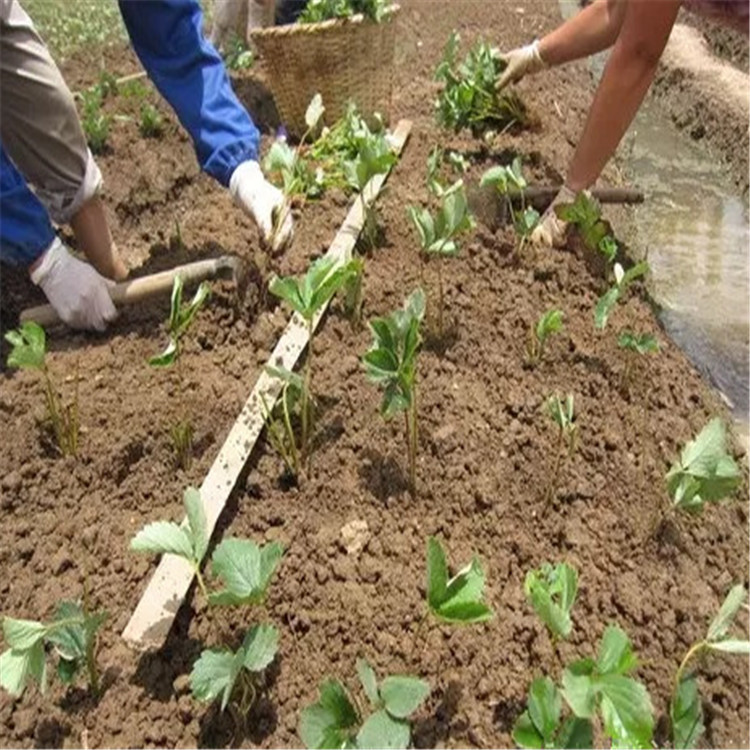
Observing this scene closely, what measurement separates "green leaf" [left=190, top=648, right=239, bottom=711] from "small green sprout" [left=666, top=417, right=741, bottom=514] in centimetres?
86

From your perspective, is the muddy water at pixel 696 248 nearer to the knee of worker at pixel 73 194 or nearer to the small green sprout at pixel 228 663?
the small green sprout at pixel 228 663

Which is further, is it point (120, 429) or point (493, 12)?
point (493, 12)

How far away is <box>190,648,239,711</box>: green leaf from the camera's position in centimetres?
128

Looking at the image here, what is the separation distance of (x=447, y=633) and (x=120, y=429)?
874 mm

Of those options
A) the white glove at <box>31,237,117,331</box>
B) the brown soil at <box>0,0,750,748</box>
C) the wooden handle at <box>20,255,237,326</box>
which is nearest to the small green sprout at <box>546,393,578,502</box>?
the brown soil at <box>0,0,750,748</box>

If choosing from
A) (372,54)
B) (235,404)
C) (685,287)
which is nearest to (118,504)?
(235,404)

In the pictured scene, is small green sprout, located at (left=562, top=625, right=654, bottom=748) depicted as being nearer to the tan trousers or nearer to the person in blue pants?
the person in blue pants

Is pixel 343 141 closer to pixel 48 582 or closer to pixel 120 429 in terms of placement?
pixel 120 429

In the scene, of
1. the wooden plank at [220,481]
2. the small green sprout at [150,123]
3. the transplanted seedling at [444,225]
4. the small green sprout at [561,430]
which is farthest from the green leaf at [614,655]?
the small green sprout at [150,123]

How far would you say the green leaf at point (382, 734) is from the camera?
1.21 metres

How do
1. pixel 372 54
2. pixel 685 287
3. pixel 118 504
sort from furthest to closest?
1. pixel 372 54
2. pixel 685 287
3. pixel 118 504

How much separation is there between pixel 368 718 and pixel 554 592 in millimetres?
→ 339

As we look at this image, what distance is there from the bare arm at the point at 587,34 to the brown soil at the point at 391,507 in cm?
90

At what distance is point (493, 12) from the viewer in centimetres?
637
